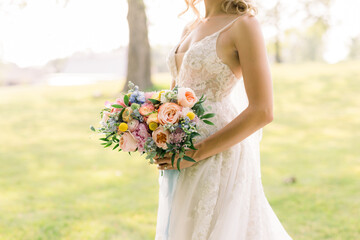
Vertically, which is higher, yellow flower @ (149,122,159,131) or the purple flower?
yellow flower @ (149,122,159,131)

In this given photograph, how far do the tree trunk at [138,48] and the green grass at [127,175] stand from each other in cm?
191

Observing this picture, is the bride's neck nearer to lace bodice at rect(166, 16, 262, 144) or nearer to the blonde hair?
the blonde hair

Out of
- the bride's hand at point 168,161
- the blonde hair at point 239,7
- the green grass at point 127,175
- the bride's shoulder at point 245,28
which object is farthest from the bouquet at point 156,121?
the blonde hair at point 239,7

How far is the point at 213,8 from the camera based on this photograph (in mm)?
2662

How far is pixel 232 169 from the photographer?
8.07 ft

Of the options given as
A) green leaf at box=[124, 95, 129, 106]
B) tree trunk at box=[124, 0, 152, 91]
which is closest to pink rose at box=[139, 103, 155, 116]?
green leaf at box=[124, 95, 129, 106]

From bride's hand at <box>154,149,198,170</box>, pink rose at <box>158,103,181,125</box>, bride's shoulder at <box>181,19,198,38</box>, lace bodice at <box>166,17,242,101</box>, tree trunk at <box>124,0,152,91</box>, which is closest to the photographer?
pink rose at <box>158,103,181,125</box>

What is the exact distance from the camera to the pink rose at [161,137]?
2.07 metres

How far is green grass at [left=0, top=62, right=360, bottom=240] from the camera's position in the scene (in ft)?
17.0

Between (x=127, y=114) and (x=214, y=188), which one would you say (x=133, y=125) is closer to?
(x=127, y=114)

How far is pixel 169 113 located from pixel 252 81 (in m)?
0.51

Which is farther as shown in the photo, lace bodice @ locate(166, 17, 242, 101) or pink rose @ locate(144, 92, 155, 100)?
lace bodice @ locate(166, 17, 242, 101)

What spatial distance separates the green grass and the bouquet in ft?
0.75

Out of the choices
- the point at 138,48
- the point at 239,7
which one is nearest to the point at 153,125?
the point at 239,7
